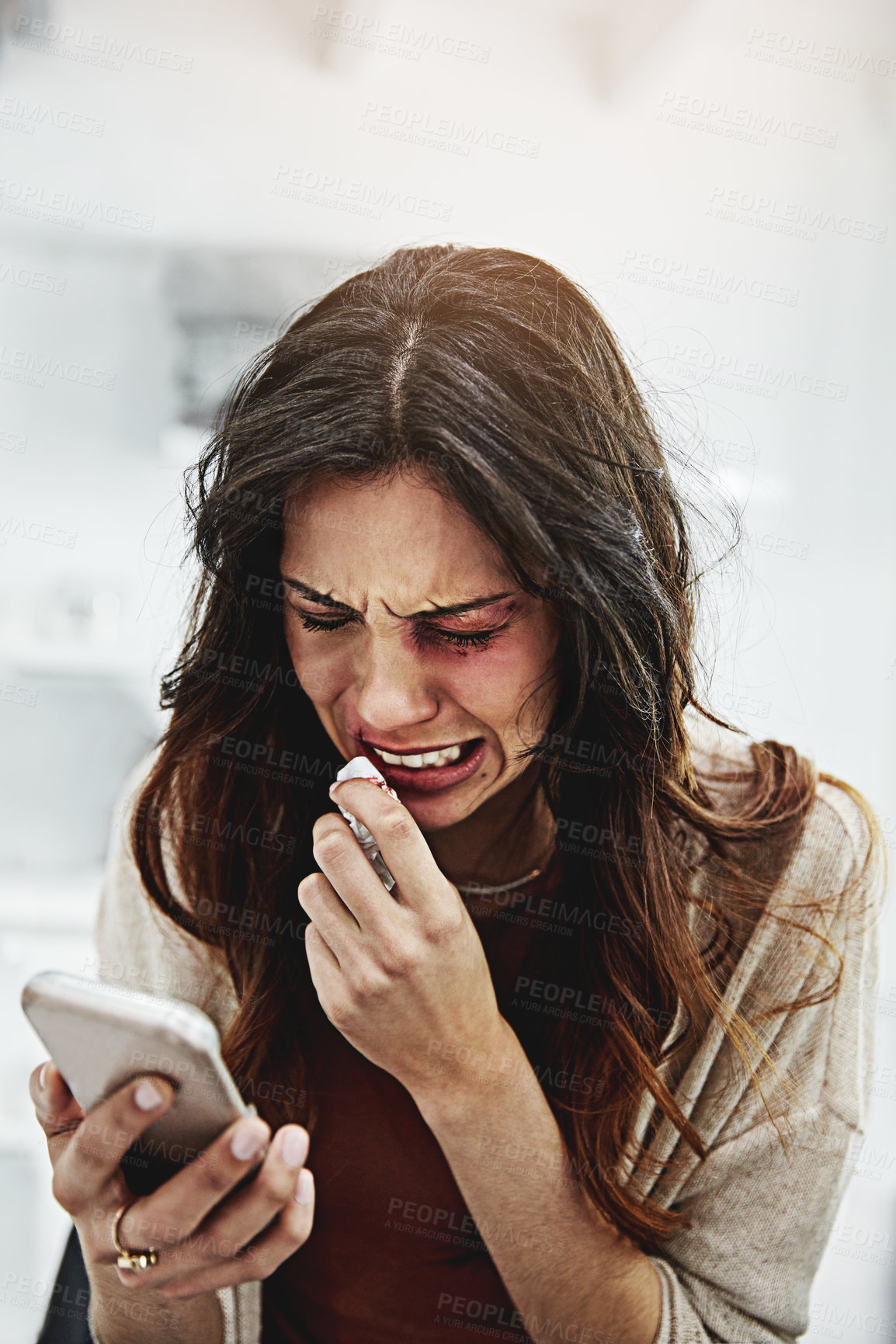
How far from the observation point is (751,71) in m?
0.81

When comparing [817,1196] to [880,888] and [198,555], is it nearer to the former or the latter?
[880,888]

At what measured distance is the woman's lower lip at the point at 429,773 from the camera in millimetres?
708

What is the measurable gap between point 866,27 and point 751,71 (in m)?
0.12

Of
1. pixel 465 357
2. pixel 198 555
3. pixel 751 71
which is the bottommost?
pixel 198 555

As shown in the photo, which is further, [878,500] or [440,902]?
[878,500]

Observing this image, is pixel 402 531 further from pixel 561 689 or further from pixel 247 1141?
pixel 247 1141

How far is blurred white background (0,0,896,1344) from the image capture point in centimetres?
79

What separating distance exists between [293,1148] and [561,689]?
0.36 m

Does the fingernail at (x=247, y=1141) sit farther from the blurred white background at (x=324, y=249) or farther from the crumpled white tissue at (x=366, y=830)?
the blurred white background at (x=324, y=249)

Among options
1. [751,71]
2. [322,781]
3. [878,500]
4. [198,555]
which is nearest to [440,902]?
[322,781]

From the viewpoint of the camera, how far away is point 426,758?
70 centimetres

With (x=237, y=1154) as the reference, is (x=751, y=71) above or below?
above

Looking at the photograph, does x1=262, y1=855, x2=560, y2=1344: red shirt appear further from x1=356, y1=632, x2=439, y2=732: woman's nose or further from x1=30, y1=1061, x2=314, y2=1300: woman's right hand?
x1=356, y1=632, x2=439, y2=732: woman's nose

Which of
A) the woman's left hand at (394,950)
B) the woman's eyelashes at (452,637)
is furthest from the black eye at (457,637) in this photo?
the woman's left hand at (394,950)
